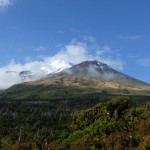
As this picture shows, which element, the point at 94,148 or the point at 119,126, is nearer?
the point at 94,148

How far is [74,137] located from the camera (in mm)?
99625

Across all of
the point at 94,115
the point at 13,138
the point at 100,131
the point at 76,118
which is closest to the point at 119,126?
the point at 100,131

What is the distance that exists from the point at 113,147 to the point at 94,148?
3888 millimetres

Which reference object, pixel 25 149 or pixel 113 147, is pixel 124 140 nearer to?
pixel 113 147

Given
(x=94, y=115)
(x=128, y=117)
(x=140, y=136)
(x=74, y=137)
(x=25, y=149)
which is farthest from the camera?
(x=94, y=115)

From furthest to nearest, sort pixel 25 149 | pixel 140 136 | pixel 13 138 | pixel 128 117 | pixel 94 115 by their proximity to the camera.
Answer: pixel 13 138 < pixel 94 115 < pixel 128 117 < pixel 140 136 < pixel 25 149

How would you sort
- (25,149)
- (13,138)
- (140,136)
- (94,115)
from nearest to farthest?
(25,149), (140,136), (94,115), (13,138)

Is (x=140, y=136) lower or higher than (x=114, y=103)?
lower

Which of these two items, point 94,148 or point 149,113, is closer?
point 94,148

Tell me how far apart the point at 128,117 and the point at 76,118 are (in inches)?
1054

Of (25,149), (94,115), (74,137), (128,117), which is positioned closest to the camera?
(25,149)

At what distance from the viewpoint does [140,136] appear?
84.6 metres

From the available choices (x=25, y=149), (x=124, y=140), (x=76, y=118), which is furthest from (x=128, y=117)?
(x=25, y=149)

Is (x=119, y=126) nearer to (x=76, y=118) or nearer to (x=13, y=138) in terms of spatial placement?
(x=76, y=118)
